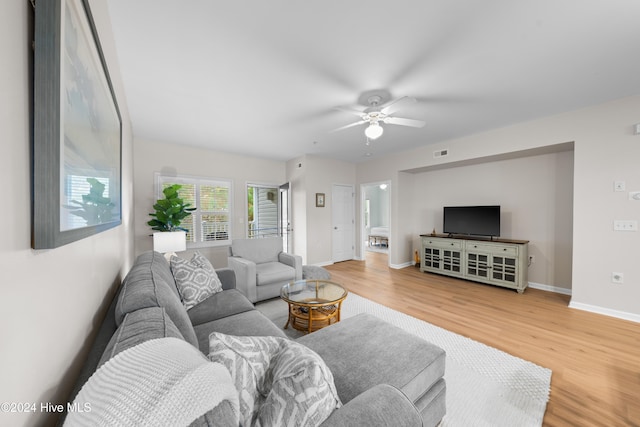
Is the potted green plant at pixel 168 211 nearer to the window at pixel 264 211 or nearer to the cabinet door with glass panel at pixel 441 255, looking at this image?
the window at pixel 264 211

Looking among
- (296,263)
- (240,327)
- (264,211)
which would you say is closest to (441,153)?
(296,263)

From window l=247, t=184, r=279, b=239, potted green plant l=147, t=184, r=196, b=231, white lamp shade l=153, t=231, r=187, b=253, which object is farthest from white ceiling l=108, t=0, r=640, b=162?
window l=247, t=184, r=279, b=239

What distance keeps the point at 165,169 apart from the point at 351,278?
3975 mm

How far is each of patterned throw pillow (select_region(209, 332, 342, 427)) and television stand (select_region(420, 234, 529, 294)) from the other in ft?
13.5

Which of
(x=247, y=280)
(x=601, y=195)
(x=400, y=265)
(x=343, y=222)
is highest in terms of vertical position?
(x=601, y=195)

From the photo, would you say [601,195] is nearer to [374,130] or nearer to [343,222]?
[374,130]

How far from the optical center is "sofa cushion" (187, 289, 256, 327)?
1886 millimetres

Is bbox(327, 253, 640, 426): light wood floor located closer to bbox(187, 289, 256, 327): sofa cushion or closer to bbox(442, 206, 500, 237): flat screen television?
bbox(442, 206, 500, 237): flat screen television

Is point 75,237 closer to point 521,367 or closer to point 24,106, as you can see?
point 24,106

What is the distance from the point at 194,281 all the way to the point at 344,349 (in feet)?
4.97

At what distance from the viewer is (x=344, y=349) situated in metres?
1.38

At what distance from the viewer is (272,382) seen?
80cm

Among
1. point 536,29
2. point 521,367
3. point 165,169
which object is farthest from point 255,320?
point 165,169

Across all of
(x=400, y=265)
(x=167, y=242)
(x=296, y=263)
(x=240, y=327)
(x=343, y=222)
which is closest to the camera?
(x=240, y=327)
